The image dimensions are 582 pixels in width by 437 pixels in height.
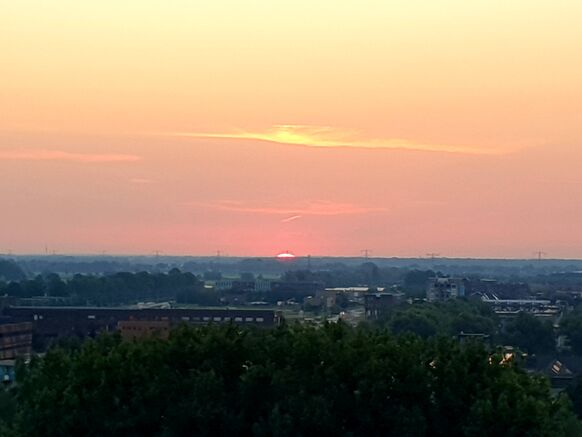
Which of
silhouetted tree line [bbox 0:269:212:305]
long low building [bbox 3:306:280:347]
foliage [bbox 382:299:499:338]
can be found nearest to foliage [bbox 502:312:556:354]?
foliage [bbox 382:299:499:338]

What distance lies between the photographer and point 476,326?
69125 mm

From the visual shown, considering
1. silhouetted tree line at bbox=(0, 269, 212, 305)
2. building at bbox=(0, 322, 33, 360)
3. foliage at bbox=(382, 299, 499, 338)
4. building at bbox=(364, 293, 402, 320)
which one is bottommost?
building at bbox=(0, 322, 33, 360)

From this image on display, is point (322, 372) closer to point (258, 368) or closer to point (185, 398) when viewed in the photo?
point (258, 368)

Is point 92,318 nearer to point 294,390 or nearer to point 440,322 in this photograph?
point 440,322

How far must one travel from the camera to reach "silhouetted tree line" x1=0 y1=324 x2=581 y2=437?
781 inches

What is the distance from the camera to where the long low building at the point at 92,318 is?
71750mm

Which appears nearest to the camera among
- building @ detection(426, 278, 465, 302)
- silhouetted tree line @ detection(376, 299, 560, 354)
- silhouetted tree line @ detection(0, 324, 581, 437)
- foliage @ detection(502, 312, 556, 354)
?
silhouetted tree line @ detection(0, 324, 581, 437)

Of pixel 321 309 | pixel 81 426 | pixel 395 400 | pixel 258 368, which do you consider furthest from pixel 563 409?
pixel 321 309

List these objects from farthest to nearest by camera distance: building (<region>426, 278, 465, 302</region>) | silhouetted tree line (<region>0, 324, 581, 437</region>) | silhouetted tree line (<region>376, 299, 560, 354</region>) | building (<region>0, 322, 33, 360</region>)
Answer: building (<region>426, 278, 465, 302</region>) < silhouetted tree line (<region>376, 299, 560, 354</region>) < building (<region>0, 322, 33, 360</region>) < silhouetted tree line (<region>0, 324, 581, 437</region>)

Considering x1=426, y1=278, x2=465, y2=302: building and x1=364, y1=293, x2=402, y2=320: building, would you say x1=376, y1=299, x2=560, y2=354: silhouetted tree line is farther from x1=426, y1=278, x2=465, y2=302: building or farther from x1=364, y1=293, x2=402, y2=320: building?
x1=426, y1=278, x2=465, y2=302: building

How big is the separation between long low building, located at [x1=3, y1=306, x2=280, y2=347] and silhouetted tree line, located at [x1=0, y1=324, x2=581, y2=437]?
47604 mm

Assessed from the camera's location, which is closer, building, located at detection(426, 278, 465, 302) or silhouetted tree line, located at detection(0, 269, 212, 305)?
silhouetted tree line, located at detection(0, 269, 212, 305)

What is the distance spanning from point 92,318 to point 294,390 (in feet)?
185

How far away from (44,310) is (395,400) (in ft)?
191
